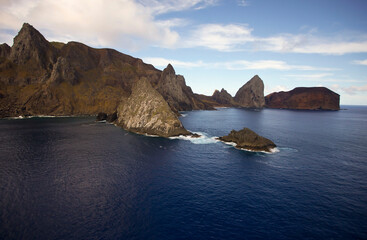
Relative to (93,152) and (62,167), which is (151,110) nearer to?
(93,152)

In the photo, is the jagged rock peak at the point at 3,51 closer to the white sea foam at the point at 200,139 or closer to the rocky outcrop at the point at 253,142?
the white sea foam at the point at 200,139

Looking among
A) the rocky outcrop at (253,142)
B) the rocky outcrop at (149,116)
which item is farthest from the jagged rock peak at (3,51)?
the rocky outcrop at (253,142)

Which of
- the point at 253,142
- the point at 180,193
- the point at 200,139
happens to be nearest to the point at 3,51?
the point at 200,139

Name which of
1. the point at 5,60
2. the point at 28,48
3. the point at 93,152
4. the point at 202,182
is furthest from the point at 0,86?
the point at 202,182

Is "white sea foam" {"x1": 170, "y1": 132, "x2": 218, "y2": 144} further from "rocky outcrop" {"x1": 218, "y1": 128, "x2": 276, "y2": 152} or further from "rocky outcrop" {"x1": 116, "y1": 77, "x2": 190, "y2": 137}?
"rocky outcrop" {"x1": 218, "y1": 128, "x2": 276, "y2": 152}

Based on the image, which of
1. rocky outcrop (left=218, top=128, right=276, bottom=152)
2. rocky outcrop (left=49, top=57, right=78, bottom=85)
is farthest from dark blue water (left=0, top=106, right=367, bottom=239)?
rocky outcrop (left=49, top=57, right=78, bottom=85)
